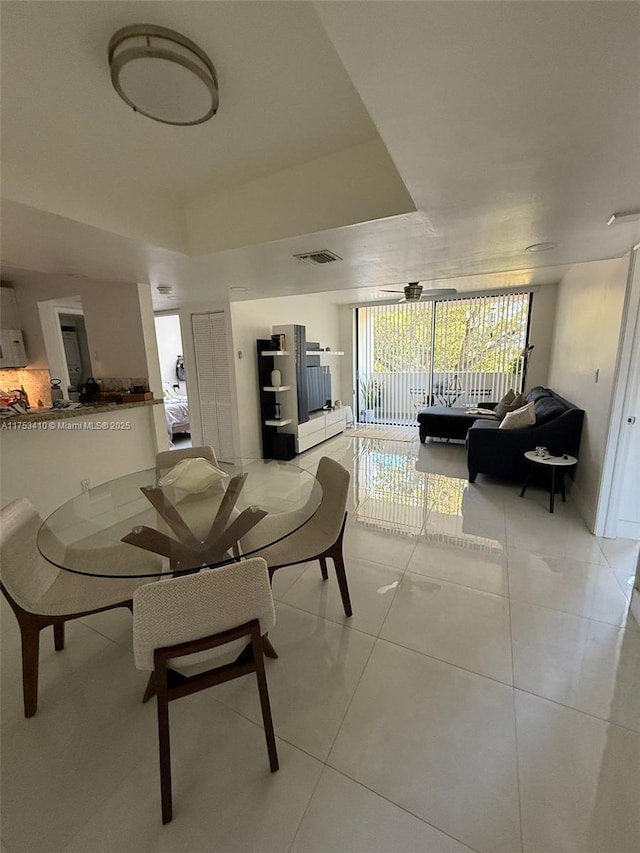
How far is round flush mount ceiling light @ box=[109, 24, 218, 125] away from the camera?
100 cm

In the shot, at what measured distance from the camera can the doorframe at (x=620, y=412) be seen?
2.40 metres

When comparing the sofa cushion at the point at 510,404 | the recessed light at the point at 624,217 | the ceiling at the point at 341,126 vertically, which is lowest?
the sofa cushion at the point at 510,404

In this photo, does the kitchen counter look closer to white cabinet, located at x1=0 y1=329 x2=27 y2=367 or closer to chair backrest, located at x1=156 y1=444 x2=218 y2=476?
chair backrest, located at x1=156 y1=444 x2=218 y2=476

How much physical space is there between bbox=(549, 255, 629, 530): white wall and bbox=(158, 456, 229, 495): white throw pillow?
298 centimetres

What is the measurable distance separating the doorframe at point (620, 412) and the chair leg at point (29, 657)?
3.69 metres

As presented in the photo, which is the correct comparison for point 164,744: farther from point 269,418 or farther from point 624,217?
point 269,418

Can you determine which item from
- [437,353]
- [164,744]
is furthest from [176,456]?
[437,353]

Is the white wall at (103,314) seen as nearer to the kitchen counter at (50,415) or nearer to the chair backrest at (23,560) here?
the kitchen counter at (50,415)

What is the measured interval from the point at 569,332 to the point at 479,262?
226 cm

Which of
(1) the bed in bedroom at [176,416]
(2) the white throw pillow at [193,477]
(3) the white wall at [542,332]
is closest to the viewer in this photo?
(2) the white throw pillow at [193,477]

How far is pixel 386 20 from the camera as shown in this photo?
2.45 ft

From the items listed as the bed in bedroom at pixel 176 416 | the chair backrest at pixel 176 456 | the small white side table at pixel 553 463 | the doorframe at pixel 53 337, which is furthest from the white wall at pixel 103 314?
the small white side table at pixel 553 463

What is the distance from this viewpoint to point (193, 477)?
2.05 m

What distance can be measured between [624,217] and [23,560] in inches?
138
